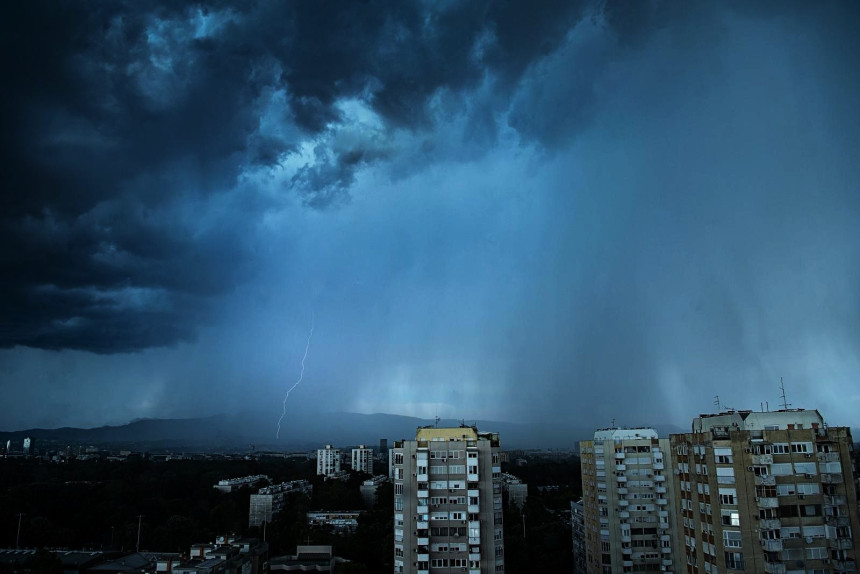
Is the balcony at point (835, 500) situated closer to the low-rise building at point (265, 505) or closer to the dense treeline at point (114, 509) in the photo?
the dense treeline at point (114, 509)

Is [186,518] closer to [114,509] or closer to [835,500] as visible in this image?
[114,509]

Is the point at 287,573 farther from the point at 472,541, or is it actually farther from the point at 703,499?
the point at 703,499

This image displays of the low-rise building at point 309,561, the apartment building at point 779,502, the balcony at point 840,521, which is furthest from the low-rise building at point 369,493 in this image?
the balcony at point 840,521

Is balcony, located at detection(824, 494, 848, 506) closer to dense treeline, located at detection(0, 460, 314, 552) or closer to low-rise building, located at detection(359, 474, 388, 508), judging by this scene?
dense treeline, located at detection(0, 460, 314, 552)

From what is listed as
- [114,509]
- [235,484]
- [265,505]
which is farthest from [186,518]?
[235,484]

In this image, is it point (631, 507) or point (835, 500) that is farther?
point (631, 507)

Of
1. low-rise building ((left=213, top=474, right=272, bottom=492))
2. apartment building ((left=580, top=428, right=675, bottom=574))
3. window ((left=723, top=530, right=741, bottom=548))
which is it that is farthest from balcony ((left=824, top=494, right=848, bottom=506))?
low-rise building ((left=213, top=474, right=272, bottom=492))

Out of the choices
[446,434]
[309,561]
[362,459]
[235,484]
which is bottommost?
[362,459]

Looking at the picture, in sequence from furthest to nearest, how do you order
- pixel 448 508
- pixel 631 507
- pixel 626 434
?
pixel 626 434, pixel 631 507, pixel 448 508
